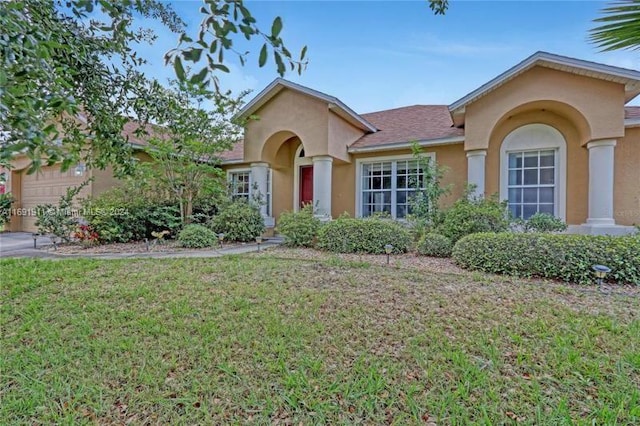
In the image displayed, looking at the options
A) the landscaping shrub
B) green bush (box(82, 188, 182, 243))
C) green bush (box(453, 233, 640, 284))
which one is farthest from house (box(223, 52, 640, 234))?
the landscaping shrub

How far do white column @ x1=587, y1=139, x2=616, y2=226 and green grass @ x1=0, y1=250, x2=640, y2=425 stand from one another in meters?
4.22

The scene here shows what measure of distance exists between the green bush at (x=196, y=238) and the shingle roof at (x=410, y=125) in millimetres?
5985

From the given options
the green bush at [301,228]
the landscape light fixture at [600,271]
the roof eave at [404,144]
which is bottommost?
the landscape light fixture at [600,271]

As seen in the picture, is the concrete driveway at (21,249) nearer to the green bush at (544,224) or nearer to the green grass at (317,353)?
the green grass at (317,353)

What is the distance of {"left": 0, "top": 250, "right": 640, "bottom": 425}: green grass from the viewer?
2.80m

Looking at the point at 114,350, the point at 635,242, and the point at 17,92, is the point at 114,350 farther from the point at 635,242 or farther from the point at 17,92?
the point at 635,242

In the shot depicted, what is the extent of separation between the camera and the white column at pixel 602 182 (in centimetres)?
826

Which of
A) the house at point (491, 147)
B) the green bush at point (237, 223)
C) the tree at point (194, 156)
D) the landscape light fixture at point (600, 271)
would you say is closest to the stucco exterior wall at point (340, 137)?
the house at point (491, 147)

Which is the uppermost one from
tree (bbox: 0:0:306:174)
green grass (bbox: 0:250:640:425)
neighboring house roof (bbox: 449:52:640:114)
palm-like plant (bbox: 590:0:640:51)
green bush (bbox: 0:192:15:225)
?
neighboring house roof (bbox: 449:52:640:114)

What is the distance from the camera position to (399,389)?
300 centimetres

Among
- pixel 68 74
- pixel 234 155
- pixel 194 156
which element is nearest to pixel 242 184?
pixel 234 155

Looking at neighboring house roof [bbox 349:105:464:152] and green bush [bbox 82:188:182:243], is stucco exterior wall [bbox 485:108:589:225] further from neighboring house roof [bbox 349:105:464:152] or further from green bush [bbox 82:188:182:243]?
green bush [bbox 82:188:182:243]

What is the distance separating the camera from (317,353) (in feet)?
11.6

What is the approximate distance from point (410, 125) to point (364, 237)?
602cm
